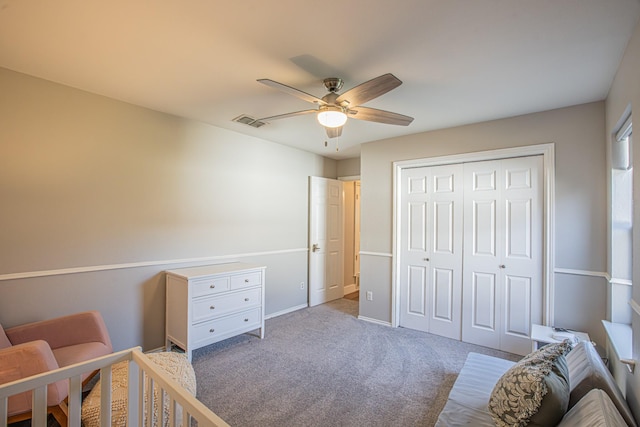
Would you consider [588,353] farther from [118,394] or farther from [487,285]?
[118,394]

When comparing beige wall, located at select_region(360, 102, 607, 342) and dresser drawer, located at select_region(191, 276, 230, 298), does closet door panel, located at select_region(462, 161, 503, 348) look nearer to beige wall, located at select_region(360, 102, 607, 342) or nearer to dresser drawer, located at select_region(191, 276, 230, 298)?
beige wall, located at select_region(360, 102, 607, 342)

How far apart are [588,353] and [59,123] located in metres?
4.04

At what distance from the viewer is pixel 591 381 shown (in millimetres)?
1359

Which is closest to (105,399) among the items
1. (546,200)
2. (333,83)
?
(333,83)

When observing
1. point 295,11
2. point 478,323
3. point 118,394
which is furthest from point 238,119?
point 478,323

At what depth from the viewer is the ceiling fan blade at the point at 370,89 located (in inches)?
68.7

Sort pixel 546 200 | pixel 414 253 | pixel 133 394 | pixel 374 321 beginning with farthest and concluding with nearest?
pixel 374 321 → pixel 414 253 → pixel 546 200 → pixel 133 394

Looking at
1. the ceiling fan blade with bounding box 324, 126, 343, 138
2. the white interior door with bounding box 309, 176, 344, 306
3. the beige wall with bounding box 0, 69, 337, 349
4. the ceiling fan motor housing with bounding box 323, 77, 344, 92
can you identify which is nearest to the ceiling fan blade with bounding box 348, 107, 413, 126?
the ceiling fan motor housing with bounding box 323, 77, 344, 92

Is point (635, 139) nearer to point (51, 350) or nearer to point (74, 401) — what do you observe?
point (74, 401)

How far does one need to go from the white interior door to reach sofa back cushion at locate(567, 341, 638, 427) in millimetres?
3430

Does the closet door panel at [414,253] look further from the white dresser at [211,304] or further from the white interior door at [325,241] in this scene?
the white dresser at [211,304]

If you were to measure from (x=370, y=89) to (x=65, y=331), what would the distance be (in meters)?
2.82

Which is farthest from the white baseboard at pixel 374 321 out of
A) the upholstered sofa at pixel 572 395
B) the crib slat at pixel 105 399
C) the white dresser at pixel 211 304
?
the crib slat at pixel 105 399

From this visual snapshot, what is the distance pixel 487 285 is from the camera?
3.23 metres
